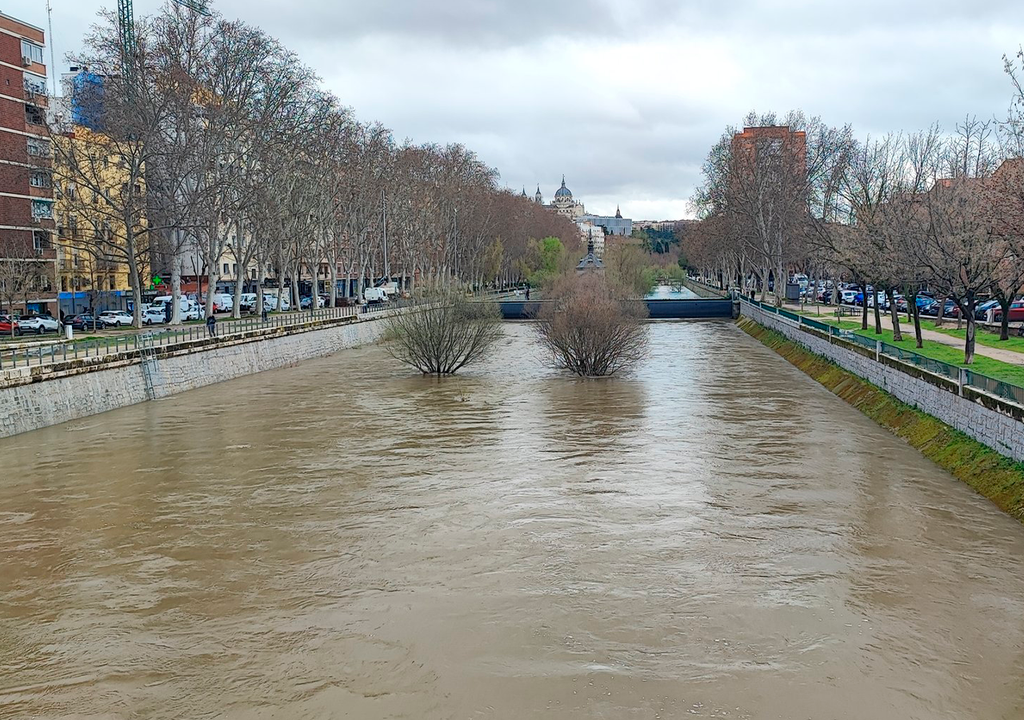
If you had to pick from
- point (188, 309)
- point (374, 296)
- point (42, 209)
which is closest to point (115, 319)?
point (188, 309)

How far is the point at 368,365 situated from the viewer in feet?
155

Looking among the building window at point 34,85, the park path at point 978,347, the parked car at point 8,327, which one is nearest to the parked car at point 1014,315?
the park path at point 978,347

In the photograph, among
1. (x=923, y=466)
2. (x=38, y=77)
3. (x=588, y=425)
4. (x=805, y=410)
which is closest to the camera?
(x=923, y=466)

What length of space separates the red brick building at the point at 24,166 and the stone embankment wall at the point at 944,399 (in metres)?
47.6

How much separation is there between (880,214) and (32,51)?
5484 centimetres

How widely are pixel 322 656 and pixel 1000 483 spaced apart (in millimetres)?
13792

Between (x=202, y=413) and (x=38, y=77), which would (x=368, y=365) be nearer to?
(x=202, y=413)

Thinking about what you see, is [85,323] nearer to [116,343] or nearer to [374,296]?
[116,343]

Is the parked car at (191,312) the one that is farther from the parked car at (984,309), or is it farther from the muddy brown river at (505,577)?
the parked car at (984,309)

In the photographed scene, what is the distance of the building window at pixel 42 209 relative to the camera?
63031 mm

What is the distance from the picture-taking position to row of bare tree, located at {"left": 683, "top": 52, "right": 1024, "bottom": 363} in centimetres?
2789

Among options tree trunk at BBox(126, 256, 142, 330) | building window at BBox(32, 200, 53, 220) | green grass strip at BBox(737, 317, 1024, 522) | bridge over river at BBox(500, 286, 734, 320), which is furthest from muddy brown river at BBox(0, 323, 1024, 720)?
bridge over river at BBox(500, 286, 734, 320)

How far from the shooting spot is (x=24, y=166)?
5741cm

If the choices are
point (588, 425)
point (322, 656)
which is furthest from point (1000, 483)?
point (322, 656)
